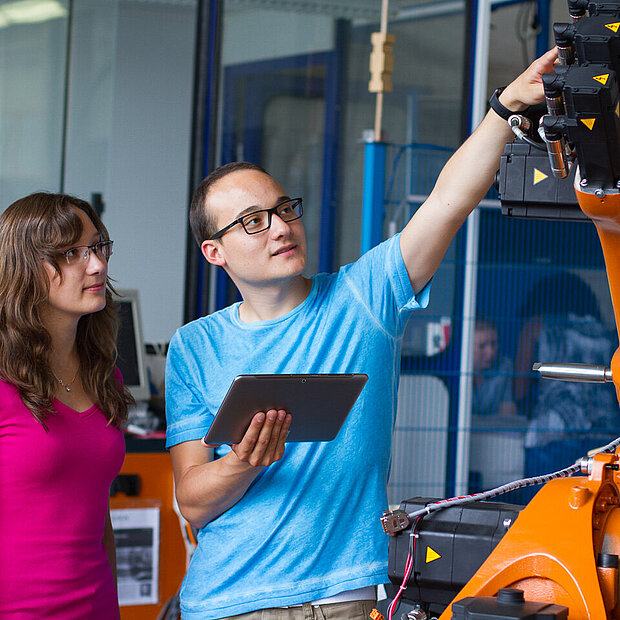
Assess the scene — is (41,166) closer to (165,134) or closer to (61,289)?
(165,134)

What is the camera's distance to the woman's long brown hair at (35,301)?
159 cm

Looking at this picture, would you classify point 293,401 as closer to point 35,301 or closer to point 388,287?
point 388,287

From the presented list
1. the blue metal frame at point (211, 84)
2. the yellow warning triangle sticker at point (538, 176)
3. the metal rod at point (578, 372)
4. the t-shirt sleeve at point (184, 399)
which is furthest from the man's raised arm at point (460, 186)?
the blue metal frame at point (211, 84)

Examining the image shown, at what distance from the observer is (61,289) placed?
1677 millimetres

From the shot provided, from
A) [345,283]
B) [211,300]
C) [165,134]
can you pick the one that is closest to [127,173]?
[165,134]

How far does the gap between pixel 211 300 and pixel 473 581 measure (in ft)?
9.33

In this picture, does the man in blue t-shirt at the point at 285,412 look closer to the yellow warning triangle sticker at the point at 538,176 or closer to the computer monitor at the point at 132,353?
the yellow warning triangle sticker at the point at 538,176

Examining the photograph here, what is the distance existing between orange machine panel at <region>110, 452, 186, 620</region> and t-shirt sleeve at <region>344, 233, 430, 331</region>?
168cm

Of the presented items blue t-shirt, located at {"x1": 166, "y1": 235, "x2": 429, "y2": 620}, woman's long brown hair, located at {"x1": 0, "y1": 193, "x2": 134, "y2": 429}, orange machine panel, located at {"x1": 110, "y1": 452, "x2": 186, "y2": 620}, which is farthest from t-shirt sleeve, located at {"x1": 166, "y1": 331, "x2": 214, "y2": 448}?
orange machine panel, located at {"x1": 110, "y1": 452, "x2": 186, "y2": 620}

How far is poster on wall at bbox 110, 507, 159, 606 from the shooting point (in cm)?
286

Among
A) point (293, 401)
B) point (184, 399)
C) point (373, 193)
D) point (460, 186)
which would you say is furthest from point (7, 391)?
point (373, 193)

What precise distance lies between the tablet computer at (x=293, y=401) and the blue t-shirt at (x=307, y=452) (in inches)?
3.7

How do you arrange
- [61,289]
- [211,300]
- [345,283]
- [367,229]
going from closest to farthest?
[345,283] → [61,289] → [367,229] → [211,300]

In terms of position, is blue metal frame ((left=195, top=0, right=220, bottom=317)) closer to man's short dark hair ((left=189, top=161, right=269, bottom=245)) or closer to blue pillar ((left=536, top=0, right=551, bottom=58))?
blue pillar ((left=536, top=0, right=551, bottom=58))
